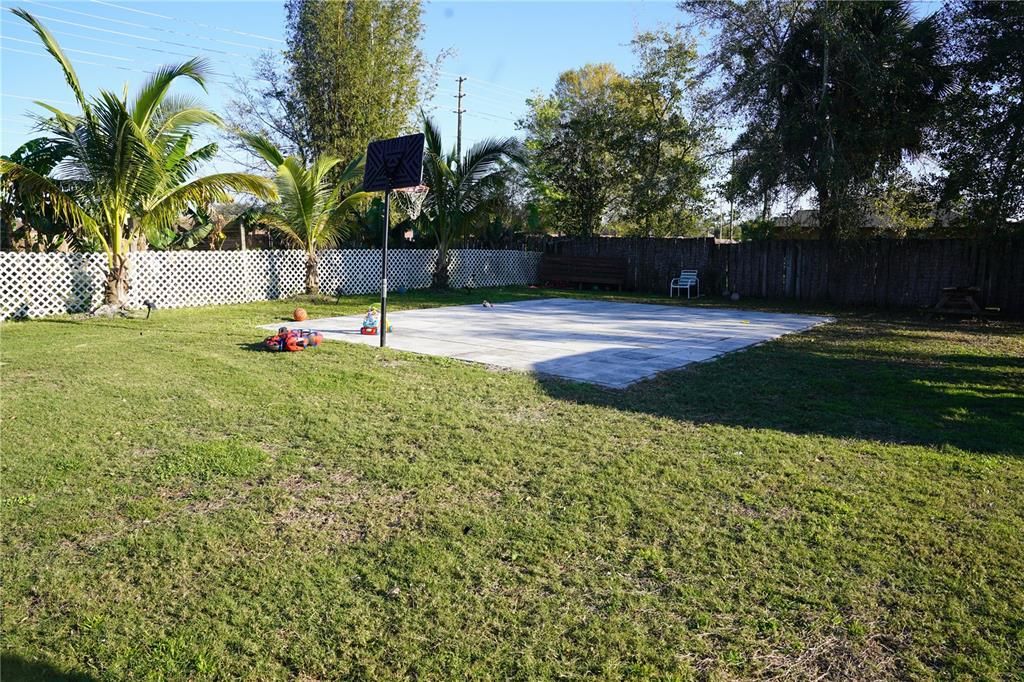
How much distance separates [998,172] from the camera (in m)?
12.1

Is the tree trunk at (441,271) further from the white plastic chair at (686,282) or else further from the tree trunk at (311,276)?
the white plastic chair at (686,282)

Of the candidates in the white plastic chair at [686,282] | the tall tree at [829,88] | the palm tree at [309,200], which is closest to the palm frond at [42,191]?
the palm tree at [309,200]

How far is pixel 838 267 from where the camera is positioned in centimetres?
1614

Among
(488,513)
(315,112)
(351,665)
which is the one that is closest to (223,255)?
(315,112)

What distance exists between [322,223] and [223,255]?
2.21 meters

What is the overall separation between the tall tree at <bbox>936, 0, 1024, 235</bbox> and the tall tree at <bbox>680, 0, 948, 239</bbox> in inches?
23.5

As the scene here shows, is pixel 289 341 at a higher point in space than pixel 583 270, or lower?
lower

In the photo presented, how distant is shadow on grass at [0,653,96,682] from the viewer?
211cm

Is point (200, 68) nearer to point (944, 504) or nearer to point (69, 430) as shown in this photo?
point (69, 430)

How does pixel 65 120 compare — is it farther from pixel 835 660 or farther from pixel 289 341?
pixel 835 660

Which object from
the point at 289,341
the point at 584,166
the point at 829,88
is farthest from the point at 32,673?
the point at 584,166

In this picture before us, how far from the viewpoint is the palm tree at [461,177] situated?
615 inches

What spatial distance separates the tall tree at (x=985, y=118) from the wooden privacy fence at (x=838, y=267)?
1245mm

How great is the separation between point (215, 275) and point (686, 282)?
11998mm
